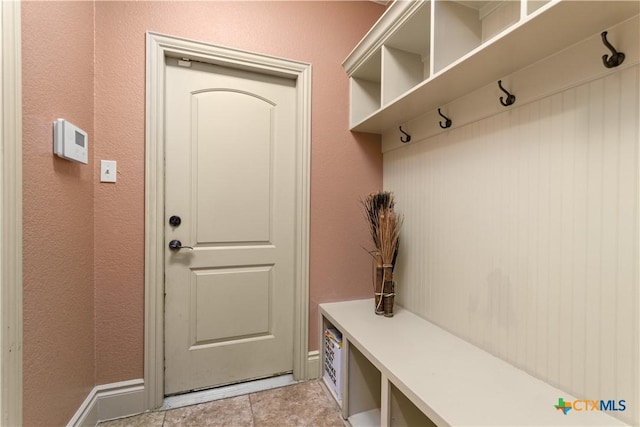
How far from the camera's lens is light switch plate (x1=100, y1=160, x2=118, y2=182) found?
4.68 ft

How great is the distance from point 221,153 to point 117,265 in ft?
2.70

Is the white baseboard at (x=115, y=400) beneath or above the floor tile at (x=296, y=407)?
above

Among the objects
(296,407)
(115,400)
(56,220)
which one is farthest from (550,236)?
(115,400)

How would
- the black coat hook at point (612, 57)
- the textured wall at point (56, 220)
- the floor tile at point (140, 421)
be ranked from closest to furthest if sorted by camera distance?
the black coat hook at point (612, 57)
the textured wall at point (56, 220)
the floor tile at point (140, 421)

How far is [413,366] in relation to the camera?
3.55 feet

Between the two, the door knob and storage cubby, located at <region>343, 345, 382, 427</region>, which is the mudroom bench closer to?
storage cubby, located at <region>343, 345, 382, 427</region>

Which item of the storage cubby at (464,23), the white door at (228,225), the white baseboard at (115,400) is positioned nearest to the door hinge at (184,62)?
the white door at (228,225)

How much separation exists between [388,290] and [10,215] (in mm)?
1588

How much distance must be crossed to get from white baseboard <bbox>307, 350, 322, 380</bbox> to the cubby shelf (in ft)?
4.99

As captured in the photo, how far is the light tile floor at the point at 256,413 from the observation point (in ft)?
4.61

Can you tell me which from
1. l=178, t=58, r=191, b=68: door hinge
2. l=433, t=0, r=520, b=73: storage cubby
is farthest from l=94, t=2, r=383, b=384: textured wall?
l=433, t=0, r=520, b=73: storage cubby

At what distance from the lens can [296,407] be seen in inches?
59.9

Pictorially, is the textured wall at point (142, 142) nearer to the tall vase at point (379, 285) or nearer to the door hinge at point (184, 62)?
the door hinge at point (184, 62)

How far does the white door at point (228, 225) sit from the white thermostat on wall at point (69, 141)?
14.6 inches
